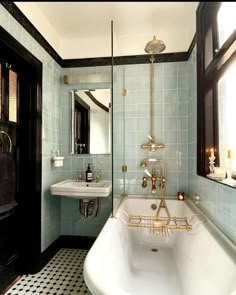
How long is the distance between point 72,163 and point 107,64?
1278mm

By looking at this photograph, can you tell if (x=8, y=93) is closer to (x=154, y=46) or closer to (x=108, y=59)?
(x=108, y=59)

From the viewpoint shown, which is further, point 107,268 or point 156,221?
point 156,221

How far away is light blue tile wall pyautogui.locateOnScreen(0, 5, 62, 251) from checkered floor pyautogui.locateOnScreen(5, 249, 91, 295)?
23cm

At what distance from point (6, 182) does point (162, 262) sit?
1.48m

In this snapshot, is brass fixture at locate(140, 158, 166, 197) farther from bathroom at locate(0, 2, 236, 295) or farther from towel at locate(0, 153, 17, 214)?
towel at locate(0, 153, 17, 214)

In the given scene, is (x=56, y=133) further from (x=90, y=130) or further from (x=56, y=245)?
(x=56, y=245)

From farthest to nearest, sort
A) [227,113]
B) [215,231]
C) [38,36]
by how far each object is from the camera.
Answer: [38,36], [227,113], [215,231]

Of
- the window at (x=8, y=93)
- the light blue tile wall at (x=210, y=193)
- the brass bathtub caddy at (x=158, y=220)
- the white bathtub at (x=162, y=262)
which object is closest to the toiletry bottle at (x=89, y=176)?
the white bathtub at (x=162, y=262)

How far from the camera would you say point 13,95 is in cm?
186

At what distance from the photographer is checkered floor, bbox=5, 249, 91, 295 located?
1.67 m

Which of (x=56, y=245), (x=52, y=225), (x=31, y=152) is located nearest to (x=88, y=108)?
(x=31, y=152)

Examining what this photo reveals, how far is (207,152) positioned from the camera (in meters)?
1.78

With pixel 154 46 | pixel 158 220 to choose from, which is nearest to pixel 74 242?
pixel 158 220

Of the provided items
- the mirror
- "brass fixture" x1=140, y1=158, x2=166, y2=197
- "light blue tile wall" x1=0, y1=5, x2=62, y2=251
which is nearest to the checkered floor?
"light blue tile wall" x1=0, y1=5, x2=62, y2=251
